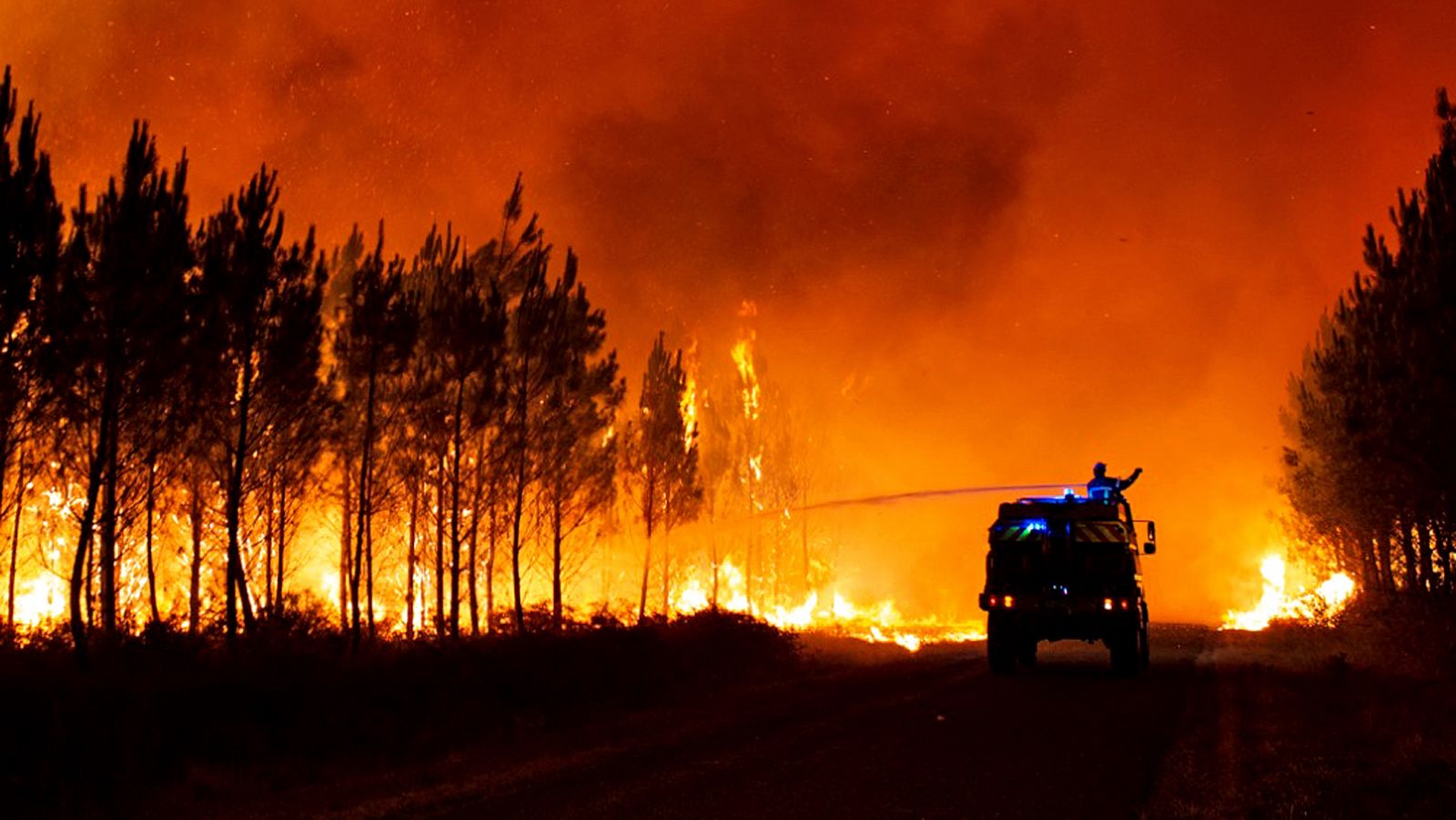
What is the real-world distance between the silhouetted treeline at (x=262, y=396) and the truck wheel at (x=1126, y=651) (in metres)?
12.9

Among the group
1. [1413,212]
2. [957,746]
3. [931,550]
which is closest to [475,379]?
[957,746]

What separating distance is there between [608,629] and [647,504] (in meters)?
19.2

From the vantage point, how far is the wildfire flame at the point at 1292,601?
1726 inches

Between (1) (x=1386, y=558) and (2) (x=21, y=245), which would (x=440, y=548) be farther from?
(1) (x=1386, y=558)

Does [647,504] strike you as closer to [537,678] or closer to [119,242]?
[537,678]

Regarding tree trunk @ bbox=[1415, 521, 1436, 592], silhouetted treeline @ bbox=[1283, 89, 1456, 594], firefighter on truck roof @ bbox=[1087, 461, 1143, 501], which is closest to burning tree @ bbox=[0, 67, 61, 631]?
firefighter on truck roof @ bbox=[1087, 461, 1143, 501]

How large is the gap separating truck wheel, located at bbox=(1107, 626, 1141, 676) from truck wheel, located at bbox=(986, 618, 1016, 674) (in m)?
1.89

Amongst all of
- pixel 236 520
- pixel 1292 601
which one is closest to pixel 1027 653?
pixel 236 520

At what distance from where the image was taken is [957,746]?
13039 millimetres

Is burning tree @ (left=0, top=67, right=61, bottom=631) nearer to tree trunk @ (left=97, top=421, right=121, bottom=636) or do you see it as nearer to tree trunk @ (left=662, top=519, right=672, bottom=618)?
tree trunk @ (left=97, top=421, right=121, bottom=636)

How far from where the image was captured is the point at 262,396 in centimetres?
2267

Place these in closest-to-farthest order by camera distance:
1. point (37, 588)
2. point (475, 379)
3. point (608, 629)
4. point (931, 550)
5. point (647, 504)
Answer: point (608, 629) → point (475, 379) → point (37, 588) → point (647, 504) → point (931, 550)

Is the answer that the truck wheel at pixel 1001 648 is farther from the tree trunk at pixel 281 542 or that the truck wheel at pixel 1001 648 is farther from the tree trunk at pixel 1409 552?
the tree trunk at pixel 1409 552

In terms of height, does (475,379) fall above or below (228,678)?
above
